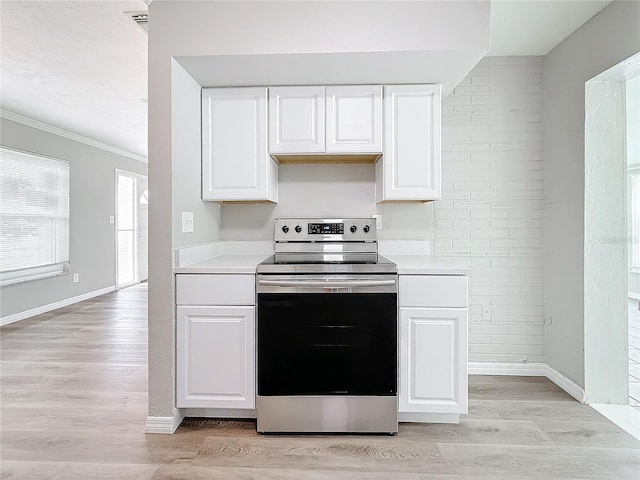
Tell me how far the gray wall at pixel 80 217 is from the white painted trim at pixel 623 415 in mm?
5797

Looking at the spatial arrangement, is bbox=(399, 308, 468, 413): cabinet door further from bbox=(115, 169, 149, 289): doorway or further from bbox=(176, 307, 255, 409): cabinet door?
bbox=(115, 169, 149, 289): doorway

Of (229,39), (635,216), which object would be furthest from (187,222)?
(635,216)

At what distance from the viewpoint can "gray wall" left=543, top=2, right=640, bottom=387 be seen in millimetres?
2529

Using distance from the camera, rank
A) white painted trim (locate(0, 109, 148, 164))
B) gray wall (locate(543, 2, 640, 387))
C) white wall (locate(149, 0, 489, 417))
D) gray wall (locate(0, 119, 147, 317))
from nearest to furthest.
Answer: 1. white wall (locate(149, 0, 489, 417))
2. gray wall (locate(543, 2, 640, 387))
3. white painted trim (locate(0, 109, 148, 164))
4. gray wall (locate(0, 119, 147, 317))

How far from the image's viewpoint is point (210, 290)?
2305mm

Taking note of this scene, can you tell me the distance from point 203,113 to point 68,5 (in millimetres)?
1010

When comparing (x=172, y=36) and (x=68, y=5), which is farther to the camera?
(x=68, y=5)

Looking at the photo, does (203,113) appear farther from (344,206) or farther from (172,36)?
(344,206)

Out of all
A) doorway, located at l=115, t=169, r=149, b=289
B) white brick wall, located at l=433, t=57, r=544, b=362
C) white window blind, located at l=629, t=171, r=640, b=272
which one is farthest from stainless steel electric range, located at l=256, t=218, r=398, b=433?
white window blind, located at l=629, t=171, r=640, b=272

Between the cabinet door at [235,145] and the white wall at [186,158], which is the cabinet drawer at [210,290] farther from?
the cabinet door at [235,145]

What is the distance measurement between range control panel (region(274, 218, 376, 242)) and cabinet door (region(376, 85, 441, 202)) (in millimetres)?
366

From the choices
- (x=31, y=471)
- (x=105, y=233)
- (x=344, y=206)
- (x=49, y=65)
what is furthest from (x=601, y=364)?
(x=105, y=233)

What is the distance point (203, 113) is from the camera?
263 centimetres

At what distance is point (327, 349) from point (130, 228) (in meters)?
6.59
